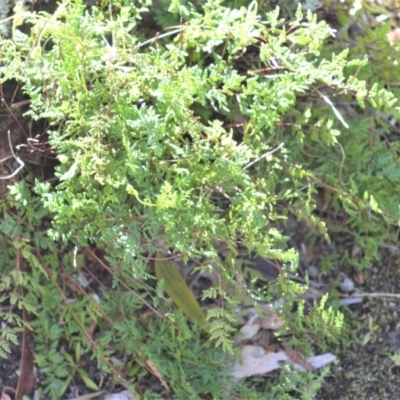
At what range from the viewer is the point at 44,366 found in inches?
88.0

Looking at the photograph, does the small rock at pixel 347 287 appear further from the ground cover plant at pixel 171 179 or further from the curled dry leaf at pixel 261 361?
the curled dry leaf at pixel 261 361

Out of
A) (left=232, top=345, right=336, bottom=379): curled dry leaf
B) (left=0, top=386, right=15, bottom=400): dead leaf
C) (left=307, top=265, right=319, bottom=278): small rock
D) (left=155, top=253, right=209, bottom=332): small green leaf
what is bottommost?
(left=0, top=386, right=15, bottom=400): dead leaf

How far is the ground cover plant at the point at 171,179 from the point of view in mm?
1872

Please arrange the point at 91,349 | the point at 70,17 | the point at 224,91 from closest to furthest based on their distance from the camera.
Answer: the point at 70,17 < the point at 224,91 < the point at 91,349

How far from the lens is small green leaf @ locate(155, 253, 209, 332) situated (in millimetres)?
2287

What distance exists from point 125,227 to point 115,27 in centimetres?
51

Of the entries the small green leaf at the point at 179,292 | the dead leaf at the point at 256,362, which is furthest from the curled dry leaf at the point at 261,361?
the small green leaf at the point at 179,292

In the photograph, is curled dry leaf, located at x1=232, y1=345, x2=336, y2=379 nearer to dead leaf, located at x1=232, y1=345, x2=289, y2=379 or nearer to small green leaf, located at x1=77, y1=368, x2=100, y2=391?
dead leaf, located at x1=232, y1=345, x2=289, y2=379

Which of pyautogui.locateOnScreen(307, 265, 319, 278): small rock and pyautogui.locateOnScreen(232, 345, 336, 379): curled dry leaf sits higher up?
pyautogui.locateOnScreen(307, 265, 319, 278): small rock

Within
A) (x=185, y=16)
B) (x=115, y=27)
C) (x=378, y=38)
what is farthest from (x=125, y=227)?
(x=378, y=38)

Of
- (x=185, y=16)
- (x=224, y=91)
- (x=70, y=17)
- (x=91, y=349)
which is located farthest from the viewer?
(x=91, y=349)

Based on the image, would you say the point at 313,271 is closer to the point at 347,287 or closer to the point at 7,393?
the point at 347,287

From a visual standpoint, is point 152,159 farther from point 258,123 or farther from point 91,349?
point 91,349

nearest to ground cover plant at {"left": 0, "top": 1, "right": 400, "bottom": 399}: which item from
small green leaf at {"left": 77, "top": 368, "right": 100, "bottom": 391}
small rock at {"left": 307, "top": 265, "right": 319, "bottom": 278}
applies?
small green leaf at {"left": 77, "top": 368, "right": 100, "bottom": 391}
